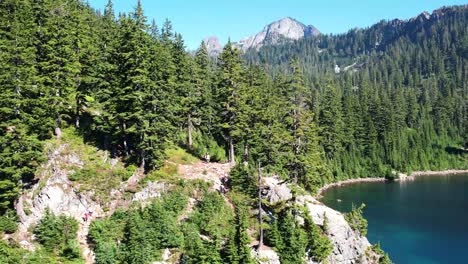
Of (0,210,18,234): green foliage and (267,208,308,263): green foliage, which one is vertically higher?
(0,210,18,234): green foliage

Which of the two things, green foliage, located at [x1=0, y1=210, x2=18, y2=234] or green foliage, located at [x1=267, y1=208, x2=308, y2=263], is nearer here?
green foliage, located at [x1=0, y1=210, x2=18, y2=234]

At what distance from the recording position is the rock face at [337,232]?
127ft

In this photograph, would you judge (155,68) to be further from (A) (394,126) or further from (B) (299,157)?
(A) (394,126)

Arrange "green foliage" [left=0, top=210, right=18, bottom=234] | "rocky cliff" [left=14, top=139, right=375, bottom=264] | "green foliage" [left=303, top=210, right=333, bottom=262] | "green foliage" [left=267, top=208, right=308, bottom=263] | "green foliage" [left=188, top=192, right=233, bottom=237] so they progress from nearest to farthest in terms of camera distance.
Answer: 1. "green foliage" [left=0, top=210, right=18, bottom=234]
2. "rocky cliff" [left=14, top=139, right=375, bottom=264]
3. "green foliage" [left=267, top=208, right=308, bottom=263]
4. "green foliage" [left=188, top=192, right=233, bottom=237]
5. "green foliage" [left=303, top=210, right=333, bottom=262]

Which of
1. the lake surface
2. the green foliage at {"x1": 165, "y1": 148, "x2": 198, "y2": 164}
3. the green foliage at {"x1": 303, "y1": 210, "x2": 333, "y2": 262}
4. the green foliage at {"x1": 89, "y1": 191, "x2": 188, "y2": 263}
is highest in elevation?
the green foliage at {"x1": 165, "y1": 148, "x2": 198, "y2": 164}

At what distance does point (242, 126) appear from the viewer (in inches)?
1810

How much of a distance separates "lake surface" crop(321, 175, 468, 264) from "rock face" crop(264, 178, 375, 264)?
13.3m

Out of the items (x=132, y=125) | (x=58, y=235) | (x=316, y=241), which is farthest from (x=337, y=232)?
(x=58, y=235)

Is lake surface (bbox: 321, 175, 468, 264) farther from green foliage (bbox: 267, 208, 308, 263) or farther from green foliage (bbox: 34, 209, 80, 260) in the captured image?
green foliage (bbox: 34, 209, 80, 260)

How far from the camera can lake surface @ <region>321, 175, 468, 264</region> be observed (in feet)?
179

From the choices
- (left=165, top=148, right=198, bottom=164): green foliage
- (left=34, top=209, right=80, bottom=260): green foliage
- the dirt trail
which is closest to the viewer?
(left=34, top=209, right=80, bottom=260): green foliage

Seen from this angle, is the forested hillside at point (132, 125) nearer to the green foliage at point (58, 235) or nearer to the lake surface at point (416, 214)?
the green foliage at point (58, 235)

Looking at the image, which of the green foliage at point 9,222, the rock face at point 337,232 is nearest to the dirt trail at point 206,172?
the rock face at point 337,232

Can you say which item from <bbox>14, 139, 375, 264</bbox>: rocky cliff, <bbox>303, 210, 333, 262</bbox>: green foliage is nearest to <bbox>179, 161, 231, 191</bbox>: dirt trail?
<bbox>14, 139, 375, 264</bbox>: rocky cliff
